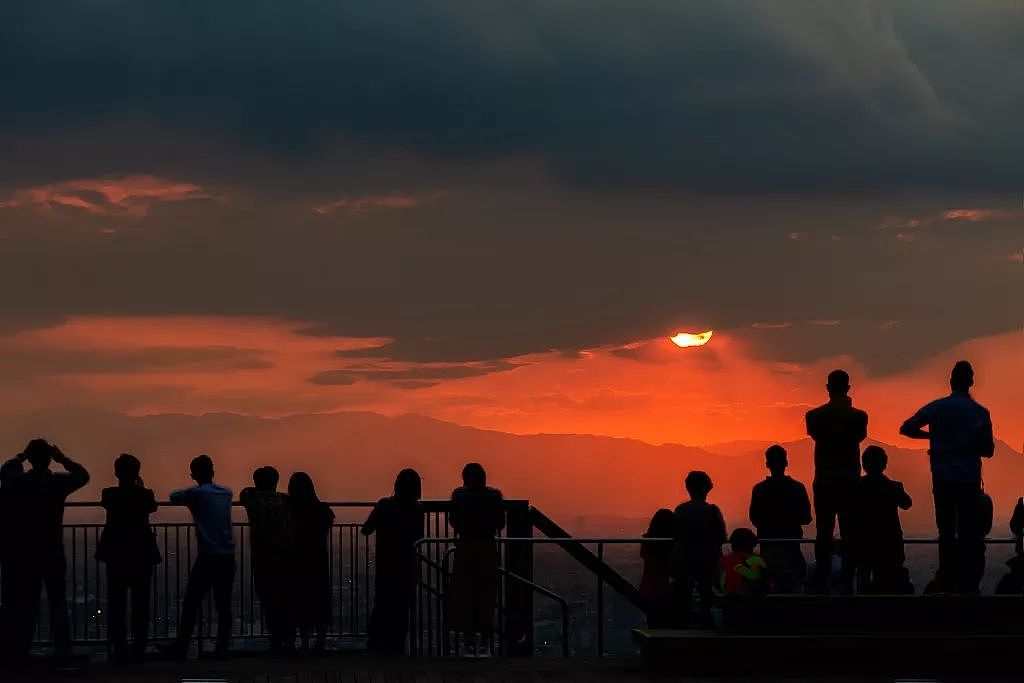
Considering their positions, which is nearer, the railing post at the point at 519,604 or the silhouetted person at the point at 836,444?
the silhouetted person at the point at 836,444

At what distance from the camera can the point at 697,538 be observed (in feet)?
63.0

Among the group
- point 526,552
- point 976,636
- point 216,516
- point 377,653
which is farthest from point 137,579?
point 976,636

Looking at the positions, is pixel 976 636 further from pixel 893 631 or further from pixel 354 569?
pixel 354 569

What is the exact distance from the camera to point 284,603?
63.8 ft

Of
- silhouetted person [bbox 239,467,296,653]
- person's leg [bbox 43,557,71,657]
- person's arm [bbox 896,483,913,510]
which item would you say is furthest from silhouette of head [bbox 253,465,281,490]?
person's arm [bbox 896,483,913,510]

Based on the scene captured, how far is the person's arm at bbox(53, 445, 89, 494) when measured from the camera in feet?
58.0

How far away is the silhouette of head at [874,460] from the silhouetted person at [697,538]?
152 cm

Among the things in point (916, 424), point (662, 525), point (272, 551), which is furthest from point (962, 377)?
point (272, 551)

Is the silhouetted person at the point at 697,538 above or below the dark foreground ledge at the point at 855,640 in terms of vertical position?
above

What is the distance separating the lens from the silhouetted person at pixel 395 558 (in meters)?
19.7

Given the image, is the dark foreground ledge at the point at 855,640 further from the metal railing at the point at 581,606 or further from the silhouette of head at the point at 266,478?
the silhouette of head at the point at 266,478

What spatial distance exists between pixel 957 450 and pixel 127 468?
756cm

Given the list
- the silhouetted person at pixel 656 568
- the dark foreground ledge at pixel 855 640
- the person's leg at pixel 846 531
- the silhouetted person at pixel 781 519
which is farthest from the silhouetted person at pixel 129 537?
the person's leg at pixel 846 531

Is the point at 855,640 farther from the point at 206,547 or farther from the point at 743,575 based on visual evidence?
the point at 206,547
